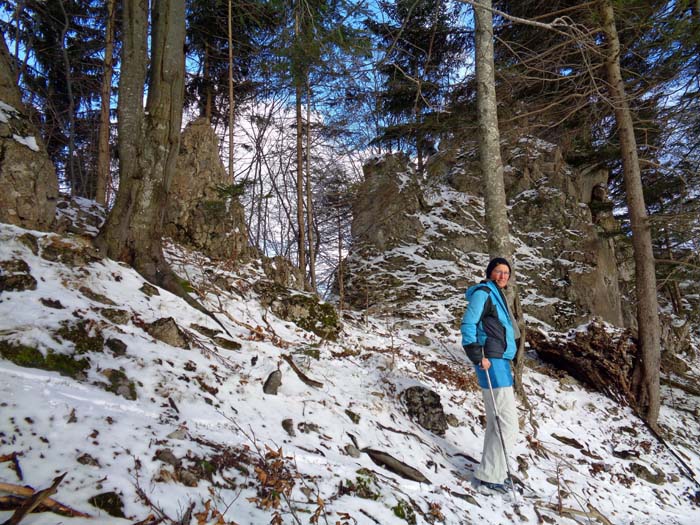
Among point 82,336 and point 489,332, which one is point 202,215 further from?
point 489,332

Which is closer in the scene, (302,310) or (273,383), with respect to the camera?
(273,383)

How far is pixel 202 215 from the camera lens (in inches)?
311

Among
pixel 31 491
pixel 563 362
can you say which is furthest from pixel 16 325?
pixel 563 362

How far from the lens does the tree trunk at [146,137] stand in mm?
4672

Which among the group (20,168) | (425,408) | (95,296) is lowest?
(425,408)

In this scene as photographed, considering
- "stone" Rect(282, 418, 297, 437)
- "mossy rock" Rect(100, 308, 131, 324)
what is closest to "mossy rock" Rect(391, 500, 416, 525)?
"stone" Rect(282, 418, 297, 437)

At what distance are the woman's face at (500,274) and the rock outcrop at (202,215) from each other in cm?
517

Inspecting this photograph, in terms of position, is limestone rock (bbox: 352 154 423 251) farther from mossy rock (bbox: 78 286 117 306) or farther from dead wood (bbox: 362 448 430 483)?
mossy rock (bbox: 78 286 117 306)

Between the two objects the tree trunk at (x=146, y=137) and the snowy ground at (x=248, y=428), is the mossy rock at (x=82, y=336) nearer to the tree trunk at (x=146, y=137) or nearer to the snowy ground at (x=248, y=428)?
the snowy ground at (x=248, y=428)

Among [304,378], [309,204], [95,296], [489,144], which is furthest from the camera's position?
[309,204]

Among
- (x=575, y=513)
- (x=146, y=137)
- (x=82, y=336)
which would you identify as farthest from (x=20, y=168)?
(x=575, y=513)

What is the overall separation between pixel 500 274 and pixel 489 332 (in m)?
0.67

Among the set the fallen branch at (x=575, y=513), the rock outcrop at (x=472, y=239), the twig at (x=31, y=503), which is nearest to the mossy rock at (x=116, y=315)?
the twig at (x=31, y=503)

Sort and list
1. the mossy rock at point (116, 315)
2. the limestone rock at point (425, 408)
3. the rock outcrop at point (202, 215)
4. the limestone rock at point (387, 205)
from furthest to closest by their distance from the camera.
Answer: the limestone rock at point (387, 205)
the rock outcrop at point (202, 215)
the limestone rock at point (425, 408)
the mossy rock at point (116, 315)
